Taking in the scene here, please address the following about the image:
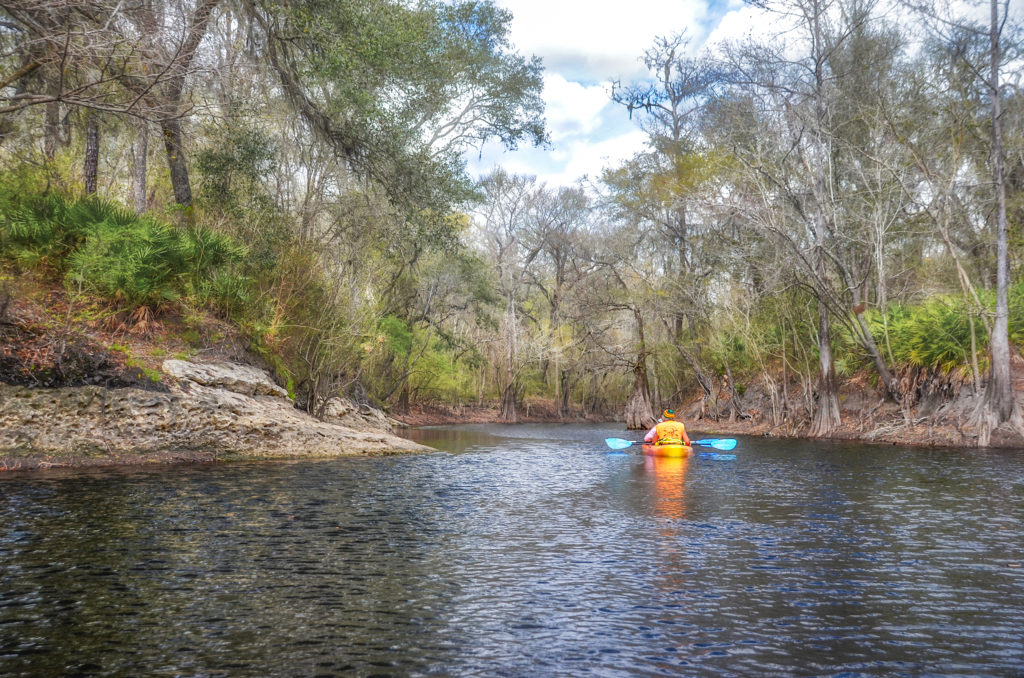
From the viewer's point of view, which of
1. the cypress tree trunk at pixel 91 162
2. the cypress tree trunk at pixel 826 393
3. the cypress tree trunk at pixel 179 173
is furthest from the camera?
the cypress tree trunk at pixel 826 393

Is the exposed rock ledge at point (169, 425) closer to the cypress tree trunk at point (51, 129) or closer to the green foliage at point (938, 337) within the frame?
the cypress tree trunk at point (51, 129)

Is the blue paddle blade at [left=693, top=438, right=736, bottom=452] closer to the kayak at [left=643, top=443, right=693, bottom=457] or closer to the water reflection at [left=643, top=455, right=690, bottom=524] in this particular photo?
the kayak at [left=643, top=443, right=693, bottom=457]

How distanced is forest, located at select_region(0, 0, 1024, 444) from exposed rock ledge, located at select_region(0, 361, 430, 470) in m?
2.53

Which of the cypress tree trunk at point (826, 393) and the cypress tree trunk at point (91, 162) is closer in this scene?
the cypress tree trunk at point (91, 162)

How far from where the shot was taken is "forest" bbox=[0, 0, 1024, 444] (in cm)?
1622

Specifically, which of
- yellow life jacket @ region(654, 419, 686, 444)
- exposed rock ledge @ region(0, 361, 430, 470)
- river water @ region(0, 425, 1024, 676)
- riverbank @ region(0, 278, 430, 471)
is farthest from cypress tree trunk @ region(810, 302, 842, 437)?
exposed rock ledge @ region(0, 361, 430, 470)

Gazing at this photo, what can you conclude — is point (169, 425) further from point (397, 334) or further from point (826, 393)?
point (826, 393)

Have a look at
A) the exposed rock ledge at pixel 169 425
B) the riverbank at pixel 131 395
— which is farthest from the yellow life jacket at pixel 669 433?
the exposed rock ledge at pixel 169 425

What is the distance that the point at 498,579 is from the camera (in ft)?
21.5

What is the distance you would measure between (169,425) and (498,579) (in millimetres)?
10679

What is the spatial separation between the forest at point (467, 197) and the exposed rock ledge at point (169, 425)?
99.5 inches

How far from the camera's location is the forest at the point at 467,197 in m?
16.2

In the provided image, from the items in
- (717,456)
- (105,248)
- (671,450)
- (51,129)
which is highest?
(51,129)

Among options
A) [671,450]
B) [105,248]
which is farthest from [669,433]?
[105,248]
